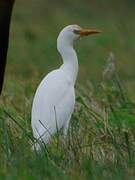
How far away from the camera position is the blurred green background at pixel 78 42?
1573 centimetres

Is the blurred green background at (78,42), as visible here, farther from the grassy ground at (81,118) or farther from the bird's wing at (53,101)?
the bird's wing at (53,101)

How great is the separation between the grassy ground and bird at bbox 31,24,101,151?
0.09 meters

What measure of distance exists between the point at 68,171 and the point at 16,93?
13.8ft

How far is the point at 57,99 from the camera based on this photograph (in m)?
7.29

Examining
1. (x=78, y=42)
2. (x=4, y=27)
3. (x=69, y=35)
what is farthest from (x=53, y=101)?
(x=78, y=42)

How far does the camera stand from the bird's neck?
25.5ft

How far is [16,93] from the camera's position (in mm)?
10039

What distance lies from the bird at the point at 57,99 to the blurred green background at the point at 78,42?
4.35 metres

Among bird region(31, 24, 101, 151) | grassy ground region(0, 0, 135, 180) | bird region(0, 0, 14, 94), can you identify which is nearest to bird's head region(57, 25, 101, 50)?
bird region(31, 24, 101, 151)

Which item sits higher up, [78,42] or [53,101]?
[78,42]

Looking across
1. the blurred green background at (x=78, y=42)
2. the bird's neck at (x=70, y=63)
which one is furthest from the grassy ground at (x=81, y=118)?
the bird's neck at (x=70, y=63)

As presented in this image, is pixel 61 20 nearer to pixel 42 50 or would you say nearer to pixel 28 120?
pixel 42 50

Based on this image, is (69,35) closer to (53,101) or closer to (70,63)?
(70,63)

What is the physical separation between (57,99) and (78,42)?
34.8ft
